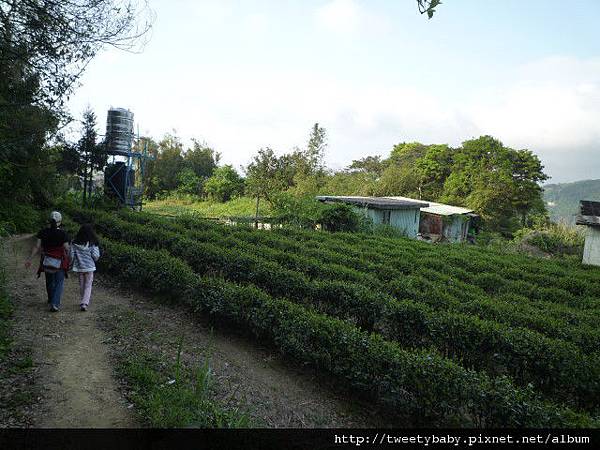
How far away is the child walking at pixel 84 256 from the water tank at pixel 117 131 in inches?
661

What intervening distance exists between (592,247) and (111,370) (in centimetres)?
2330

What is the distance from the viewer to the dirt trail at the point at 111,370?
437 cm

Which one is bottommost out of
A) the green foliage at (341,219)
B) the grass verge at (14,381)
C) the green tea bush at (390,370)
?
the grass verge at (14,381)

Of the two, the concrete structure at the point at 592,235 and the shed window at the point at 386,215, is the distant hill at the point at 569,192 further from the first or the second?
the shed window at the point at 386,215

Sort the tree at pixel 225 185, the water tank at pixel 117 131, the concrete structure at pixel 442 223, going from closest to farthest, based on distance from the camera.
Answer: the water tank at pixel 117 131
the concrete structure at pixel 442 223
the tree at pixel 225 185

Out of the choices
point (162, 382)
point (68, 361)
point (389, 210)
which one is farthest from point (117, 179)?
point (162, 382)

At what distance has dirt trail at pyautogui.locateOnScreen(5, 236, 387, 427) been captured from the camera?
14.3ft

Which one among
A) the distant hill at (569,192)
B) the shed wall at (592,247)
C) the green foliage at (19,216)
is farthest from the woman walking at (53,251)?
the distant hill at (569,192)

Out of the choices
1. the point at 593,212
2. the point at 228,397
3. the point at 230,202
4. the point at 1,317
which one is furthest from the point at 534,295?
the point at 230,202

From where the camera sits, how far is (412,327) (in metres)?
7.13

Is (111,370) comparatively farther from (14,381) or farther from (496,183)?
(496,183)

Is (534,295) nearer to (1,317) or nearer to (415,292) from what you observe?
(415,292)

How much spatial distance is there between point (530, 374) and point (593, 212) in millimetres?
19367

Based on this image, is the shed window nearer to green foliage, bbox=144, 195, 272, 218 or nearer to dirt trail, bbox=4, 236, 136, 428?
green foliage, bbox=144, 195, 272, 218
